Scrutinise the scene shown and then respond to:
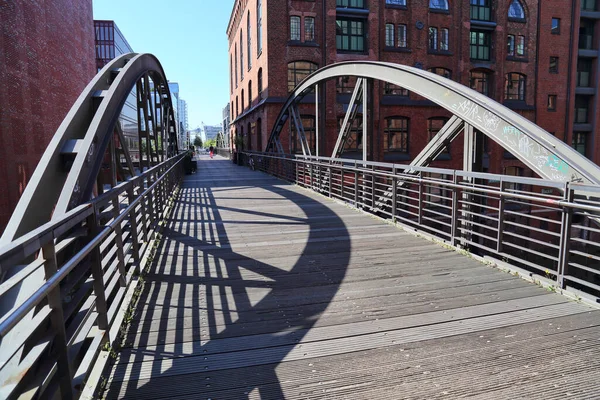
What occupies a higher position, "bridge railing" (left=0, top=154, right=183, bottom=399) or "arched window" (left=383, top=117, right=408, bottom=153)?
"arched window" (left=383, top=117, right=408, bottom=153)

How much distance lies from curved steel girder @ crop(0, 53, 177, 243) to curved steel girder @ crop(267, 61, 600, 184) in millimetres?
4624

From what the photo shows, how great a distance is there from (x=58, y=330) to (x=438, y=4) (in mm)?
30186

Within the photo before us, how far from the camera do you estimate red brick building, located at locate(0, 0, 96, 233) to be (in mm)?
17297

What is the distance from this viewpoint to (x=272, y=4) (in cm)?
2342

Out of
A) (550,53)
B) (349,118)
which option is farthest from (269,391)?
(550,53)

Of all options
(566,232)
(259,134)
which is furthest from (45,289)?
(259,134)

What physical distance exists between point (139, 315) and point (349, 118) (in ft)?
26.3

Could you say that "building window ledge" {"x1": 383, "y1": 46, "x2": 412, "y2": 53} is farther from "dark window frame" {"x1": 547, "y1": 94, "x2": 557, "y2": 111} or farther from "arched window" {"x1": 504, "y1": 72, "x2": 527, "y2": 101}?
"dark window frame" {"x1": 547, "y1": 94, "x2": 557, "y2": 111}

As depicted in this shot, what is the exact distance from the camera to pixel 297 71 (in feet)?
80.2

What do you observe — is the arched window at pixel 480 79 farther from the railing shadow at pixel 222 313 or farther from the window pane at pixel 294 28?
the railing shadow at pixel 222 313

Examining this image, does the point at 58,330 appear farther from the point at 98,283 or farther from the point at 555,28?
the point at 555,28

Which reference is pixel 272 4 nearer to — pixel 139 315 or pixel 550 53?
pixel 550 53

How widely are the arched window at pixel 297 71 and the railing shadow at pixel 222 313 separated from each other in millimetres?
18988

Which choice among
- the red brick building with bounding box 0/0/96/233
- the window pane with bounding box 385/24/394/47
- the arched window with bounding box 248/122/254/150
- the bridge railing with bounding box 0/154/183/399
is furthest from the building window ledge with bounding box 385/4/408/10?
the bridge railing with bounding box 0/154/183/399
